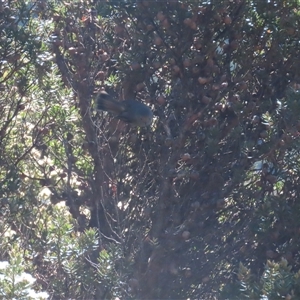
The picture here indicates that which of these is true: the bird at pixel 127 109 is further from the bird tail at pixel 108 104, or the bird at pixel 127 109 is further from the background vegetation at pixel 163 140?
the background vegetation at pixel 163 140

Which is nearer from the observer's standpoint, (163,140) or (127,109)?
(127,109)

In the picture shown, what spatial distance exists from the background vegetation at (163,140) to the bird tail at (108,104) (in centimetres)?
14

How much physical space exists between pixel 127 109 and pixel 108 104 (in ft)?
0.44

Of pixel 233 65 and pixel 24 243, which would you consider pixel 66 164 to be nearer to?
pixel 24 243

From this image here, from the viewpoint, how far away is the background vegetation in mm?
4246

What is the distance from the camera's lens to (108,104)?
436cm

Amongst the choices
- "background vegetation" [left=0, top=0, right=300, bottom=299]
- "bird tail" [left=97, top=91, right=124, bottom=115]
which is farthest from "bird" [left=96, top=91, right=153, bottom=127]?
"background vegetation" [left=0, top=0, right=300, bottom=299]

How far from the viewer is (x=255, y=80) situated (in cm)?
457

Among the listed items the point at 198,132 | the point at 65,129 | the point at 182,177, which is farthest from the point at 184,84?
the point at 65,129

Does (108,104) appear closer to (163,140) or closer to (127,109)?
(127,109)

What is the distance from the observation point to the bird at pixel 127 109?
14.0 feet

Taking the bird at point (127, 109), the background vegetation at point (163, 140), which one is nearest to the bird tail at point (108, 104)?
the bird at point (127, 109)

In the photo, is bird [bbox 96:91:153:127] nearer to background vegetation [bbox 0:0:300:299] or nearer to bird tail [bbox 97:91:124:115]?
bird tail [bbox 97:91:124:115]

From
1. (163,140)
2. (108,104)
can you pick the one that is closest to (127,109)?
(108,104)
